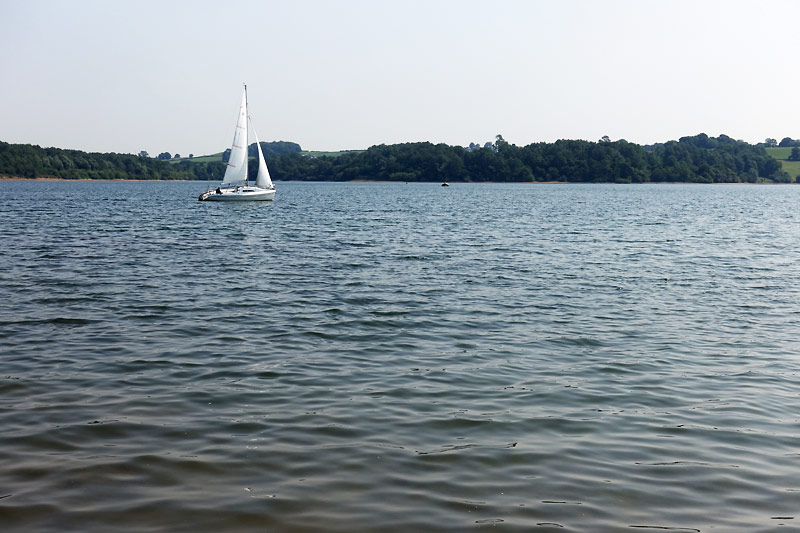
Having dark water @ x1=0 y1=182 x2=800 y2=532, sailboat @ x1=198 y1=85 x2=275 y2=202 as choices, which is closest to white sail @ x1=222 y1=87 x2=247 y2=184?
sailboat @ x1=198 y1=85 x2=275 y2=202

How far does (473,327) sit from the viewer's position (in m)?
18.9

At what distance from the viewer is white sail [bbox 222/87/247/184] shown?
301 feet

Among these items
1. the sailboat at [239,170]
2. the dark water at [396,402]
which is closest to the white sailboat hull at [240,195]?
the sailboat at [239,170]

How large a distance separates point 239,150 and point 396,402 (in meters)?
84.2

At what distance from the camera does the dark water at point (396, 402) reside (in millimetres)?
8320

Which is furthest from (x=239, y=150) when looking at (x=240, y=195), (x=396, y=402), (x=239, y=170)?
(x=396, y=402)

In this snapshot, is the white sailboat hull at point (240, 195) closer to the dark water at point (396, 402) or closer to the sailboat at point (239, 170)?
the sailboat at point (239, 170)

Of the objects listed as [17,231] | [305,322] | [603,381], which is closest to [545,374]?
[603,381]

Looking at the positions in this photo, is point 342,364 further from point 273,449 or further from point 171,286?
point 171,286

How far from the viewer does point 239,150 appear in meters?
92.0

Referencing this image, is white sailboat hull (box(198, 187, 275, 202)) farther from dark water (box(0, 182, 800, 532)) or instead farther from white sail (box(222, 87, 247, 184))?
dark water (box(0, 182, 800, 532))

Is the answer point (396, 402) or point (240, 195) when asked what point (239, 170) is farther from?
point (396, 402)

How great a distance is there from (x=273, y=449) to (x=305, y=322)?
9.37 metres

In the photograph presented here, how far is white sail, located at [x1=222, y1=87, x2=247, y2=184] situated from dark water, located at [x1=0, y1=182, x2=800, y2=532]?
65.1 m
